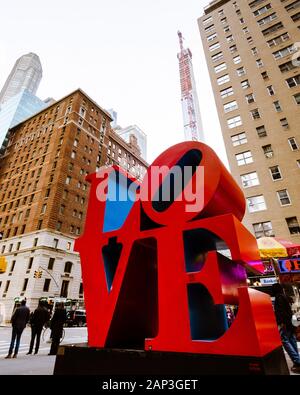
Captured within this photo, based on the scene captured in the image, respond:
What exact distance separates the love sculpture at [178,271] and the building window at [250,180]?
69.2 feet

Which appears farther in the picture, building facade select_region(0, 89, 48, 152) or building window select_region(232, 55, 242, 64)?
building facade select_region(0, 89, 48, 152)

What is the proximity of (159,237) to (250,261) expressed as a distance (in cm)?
141

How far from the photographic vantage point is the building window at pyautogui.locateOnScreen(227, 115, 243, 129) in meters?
27.6

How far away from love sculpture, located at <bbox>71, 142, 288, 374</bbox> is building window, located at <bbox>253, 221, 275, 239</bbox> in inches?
758

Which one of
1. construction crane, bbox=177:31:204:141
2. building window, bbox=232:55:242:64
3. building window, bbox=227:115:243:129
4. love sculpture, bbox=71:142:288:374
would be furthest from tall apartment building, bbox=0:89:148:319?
construction crane, bbox=177:31:204:141

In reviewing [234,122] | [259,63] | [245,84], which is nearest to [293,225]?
[234,122]

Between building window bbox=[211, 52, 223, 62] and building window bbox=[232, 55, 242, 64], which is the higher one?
building window bbox=[211, 52, 223, 62]

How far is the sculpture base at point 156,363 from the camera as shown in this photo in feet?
9.36

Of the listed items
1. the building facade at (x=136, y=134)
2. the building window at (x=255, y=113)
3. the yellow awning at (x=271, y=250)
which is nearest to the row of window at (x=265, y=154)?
the building window at (x=255, y=113)

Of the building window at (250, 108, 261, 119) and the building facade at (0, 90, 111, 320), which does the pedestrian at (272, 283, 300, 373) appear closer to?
the building window at (250, 108, 261, 119)

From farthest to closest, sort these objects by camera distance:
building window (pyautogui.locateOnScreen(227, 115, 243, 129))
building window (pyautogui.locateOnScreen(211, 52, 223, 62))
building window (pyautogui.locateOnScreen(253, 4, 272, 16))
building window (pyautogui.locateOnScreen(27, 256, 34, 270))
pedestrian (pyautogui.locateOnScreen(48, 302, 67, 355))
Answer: building window (pyautogui.locateOnScreen(27, 256, 34, 270))
building window (pyautogui.locateOnScreen(211, 52, 223, 62))
building window (pyautogui.locateOnScreen(253, 4, 272, 16))
building window (pyautogui.locateOnScreen(227, 115, 243, 129))
pedestrian (pyautogui.locateOnScreen(48, 302, 67, 355))

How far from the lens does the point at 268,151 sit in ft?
79.9

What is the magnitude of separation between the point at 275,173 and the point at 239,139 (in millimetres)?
5820

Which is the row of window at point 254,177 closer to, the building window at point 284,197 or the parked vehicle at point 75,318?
the building window at point 284,197
